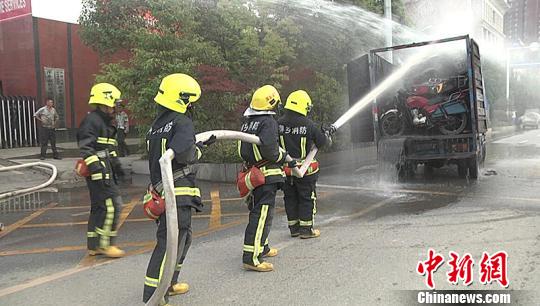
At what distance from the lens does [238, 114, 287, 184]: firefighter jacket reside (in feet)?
14.9

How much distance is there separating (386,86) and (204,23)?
474cm

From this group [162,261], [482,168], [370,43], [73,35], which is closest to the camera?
[162,261]

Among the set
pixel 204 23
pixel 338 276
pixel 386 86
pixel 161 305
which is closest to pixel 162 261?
pixel 161 305

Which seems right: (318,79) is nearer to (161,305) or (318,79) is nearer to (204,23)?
(204,23)

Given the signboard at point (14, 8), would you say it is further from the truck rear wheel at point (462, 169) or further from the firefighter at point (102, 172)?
the truck rear wheel at point (462, 169)

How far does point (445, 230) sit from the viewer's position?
573 cm

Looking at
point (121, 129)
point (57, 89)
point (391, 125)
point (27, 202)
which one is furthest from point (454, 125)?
point (57, 89)

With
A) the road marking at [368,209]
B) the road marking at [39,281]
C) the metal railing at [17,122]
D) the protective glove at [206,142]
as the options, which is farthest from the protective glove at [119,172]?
the metal railing at [17,122]

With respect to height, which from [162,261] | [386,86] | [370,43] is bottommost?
[162,261]

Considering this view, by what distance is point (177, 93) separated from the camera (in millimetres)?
3721

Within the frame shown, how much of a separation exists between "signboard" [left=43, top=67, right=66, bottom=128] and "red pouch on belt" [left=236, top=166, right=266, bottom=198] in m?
14.1

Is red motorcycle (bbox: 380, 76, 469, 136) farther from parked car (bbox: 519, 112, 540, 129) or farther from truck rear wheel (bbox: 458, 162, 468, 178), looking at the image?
parked car (bbox: 519, 112, 540, 129)

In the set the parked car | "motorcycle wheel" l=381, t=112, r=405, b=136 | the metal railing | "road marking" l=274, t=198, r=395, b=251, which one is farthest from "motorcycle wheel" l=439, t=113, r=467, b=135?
the parked car

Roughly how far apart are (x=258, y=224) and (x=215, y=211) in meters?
2.94
